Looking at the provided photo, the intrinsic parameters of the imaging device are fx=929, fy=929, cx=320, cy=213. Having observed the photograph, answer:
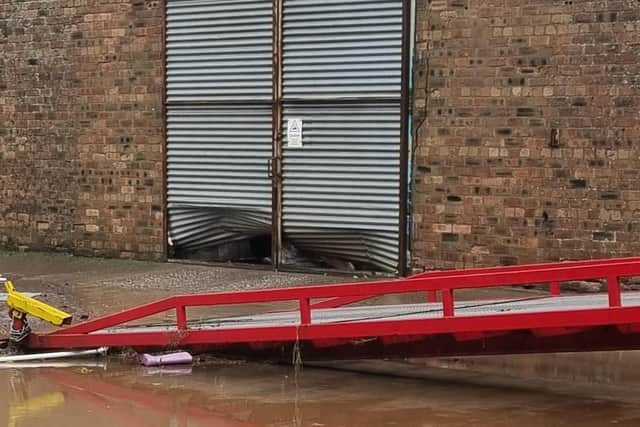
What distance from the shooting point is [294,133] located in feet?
39.0

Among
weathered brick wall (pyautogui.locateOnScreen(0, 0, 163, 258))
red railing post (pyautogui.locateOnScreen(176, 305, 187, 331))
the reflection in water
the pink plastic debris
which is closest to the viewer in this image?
the reflection in water

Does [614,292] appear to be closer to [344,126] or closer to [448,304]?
[448,304]

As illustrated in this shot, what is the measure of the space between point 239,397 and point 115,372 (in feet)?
3.93

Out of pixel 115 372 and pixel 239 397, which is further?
pixel 115 372

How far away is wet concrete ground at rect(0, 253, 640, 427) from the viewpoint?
232 inches

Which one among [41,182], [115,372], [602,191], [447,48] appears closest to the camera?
[115,372]

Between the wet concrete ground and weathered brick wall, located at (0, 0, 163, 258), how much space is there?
19.7 feet

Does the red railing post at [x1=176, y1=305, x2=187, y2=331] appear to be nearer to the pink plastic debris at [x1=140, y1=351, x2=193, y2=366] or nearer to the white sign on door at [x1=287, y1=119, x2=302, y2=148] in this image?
the pink plastic debris at [x1=140, y1=351, x2=193, y2=366]

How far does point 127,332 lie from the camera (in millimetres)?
7312

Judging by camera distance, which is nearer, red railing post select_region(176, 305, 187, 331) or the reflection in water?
the reflection in water

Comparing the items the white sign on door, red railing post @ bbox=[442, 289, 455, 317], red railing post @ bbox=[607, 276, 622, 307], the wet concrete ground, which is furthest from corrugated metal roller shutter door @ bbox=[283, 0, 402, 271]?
red railing post @ bbox=[607, 276, 622, 307]

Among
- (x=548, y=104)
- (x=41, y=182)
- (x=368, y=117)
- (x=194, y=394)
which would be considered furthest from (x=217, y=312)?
(x=41, y=182)

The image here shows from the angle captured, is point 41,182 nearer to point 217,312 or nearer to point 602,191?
point 217,312

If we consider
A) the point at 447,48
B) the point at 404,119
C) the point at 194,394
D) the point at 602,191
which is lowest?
the point at 194,394
